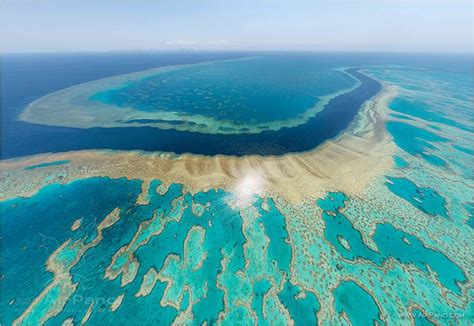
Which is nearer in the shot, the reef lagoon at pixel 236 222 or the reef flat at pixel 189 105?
the reef lagoon at pixel 236 222

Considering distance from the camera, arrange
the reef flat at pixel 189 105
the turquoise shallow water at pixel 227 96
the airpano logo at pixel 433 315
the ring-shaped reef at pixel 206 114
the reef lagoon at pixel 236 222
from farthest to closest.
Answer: the turquoise shallow water at pixel 227 96 < the reef flat at pixel 189 105 < the ring-shaped reef at pixel 206 114 < the reef lagoon at pixel 236 222 < the airpano logo at pixel 433 315

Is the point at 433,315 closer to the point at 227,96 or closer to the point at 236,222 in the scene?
the point at 236,222

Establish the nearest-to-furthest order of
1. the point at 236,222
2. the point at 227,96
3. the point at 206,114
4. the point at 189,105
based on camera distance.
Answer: the point at 236,222, the point at 206,114, the point at 189,105, the point at 227,96

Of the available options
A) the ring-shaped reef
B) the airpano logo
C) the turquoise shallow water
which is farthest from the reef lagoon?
the turquoise shallow water

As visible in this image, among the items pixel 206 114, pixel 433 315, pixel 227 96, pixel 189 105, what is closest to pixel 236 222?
pixel 433 315

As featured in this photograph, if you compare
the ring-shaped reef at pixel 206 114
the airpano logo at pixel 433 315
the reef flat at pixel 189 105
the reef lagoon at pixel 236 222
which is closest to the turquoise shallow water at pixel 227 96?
the reef flat at pixel 189 105

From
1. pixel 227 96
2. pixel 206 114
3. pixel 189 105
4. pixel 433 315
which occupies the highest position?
pixel 227 96

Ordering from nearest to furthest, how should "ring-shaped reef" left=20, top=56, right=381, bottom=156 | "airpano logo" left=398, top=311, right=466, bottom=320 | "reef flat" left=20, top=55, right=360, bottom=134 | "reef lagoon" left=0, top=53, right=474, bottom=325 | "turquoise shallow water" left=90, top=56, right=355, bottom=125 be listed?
1. "airpano logo" left=398, top=311, right=466, bottom=320
2. "reef lagoon" left=0, top=53, right=474, bottom=325
3. "ring-shaped reef" left=20, top=56, right=381, bottom=156
4. "reef flat" left=20, top=55, right=360, bottom=134
5. "turquoise shallow water" left=90, top=56, right=355, bottom=125

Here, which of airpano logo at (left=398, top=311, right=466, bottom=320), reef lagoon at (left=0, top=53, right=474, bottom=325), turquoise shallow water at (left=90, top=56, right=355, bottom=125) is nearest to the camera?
airpano logo at (left=398, top=311, right=466, bottom=320)

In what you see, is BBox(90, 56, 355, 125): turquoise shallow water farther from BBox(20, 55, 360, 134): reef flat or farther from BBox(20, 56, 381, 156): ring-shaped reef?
BBox(20, 56, 381, 156): ring-shaped reef

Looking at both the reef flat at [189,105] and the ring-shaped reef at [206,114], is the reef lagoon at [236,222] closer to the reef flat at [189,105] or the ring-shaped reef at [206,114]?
the ring-shaped reef at [206,114]
